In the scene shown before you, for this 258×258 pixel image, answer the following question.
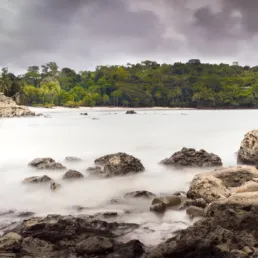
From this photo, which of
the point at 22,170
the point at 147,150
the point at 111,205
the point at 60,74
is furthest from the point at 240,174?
the point at 60,74

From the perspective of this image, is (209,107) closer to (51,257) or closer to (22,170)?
(22,170)

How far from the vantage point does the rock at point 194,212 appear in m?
6.01

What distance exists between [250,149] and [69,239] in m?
8.05

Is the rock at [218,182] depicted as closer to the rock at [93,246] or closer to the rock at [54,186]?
the rock at [93,246]

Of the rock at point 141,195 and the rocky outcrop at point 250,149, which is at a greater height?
the rocky outcrop at point 250,149

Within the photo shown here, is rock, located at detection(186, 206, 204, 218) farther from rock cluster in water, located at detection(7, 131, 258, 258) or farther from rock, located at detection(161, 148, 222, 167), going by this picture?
rock, located at detection(161, 148, 222, 167)

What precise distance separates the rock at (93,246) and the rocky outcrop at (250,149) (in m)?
7.76

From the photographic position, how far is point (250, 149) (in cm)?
1117

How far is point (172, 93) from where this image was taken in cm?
9088

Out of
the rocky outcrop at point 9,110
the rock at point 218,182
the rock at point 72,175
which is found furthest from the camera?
the rocky outcrop at point 9,110

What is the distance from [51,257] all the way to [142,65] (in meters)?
126

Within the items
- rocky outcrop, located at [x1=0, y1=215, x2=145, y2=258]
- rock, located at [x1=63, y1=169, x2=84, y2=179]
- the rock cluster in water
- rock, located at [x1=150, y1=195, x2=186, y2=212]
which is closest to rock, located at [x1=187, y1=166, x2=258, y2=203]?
the rock cluster in water

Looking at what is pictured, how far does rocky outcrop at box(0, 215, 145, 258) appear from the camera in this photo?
14.6 ft

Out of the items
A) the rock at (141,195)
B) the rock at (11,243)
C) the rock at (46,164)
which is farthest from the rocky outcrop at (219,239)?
the rock at (46,164)
